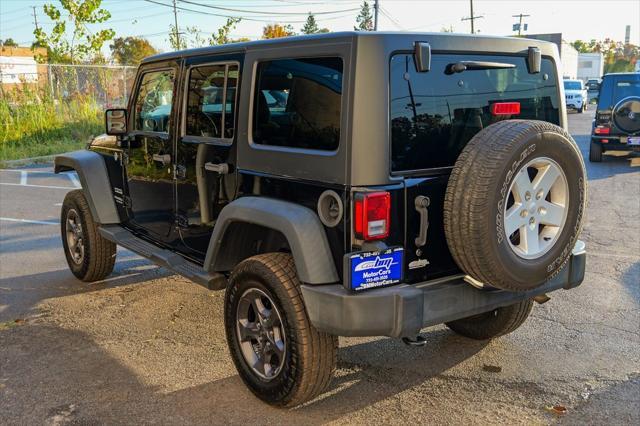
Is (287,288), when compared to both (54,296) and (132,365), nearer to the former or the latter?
(132,365)

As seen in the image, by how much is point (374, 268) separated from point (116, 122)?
116 inches

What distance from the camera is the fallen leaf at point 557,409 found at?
132 inches

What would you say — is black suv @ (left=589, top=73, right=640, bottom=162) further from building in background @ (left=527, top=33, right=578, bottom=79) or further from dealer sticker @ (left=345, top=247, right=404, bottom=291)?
building in background @ (left=527, top=33, right=578, bottom=79)

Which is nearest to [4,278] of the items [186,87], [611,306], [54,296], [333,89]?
[54,296]

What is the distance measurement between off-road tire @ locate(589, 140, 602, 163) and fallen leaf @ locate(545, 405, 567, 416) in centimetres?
1171

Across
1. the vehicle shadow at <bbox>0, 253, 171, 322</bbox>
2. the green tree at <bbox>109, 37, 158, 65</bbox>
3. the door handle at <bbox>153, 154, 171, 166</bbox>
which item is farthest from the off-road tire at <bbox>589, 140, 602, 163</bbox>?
the green tree at <bbox>109, 37, 158, 65</bbox>

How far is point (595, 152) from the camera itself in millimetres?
13883

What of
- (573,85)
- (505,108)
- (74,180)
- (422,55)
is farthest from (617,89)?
(573,85)

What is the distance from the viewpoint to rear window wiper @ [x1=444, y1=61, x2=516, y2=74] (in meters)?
3.23

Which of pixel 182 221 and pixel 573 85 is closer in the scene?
pixel 182 221

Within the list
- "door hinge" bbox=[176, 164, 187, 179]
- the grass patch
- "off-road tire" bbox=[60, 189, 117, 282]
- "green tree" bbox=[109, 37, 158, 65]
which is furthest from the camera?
"green tree" bbox=[109, 37, 158, 65]

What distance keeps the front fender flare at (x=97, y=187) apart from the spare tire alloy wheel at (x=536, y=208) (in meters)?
3.46

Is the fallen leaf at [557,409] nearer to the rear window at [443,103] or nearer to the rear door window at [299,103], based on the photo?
the rear window at [443,103]

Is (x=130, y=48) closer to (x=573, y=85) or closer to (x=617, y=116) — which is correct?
(x=573, y=85)
